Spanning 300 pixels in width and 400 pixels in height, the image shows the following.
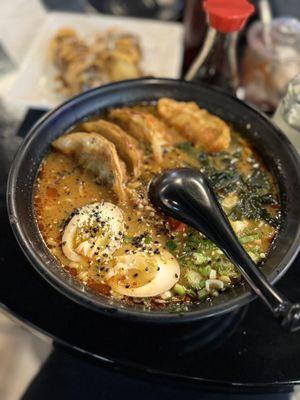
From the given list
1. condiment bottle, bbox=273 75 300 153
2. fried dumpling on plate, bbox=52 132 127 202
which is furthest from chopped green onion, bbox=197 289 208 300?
condiment bottle, bbox=273 75 300 153

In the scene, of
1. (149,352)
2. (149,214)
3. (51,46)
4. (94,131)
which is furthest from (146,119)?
(51,46)

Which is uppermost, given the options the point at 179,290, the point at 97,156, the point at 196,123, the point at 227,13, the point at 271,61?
the point at 227,13

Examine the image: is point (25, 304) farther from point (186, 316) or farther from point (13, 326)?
point (186, 316)

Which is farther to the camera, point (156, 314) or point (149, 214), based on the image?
point (149, 214)

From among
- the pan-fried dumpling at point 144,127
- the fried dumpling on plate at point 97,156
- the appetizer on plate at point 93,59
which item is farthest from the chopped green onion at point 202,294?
the appetizer on plate at point 93,59

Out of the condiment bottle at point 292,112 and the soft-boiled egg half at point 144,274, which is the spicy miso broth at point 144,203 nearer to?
the soft-boiled egg half at point 144,274

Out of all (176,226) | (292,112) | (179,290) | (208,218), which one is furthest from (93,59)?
(179,290)

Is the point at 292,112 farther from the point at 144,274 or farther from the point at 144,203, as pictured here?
the point at 144,274
